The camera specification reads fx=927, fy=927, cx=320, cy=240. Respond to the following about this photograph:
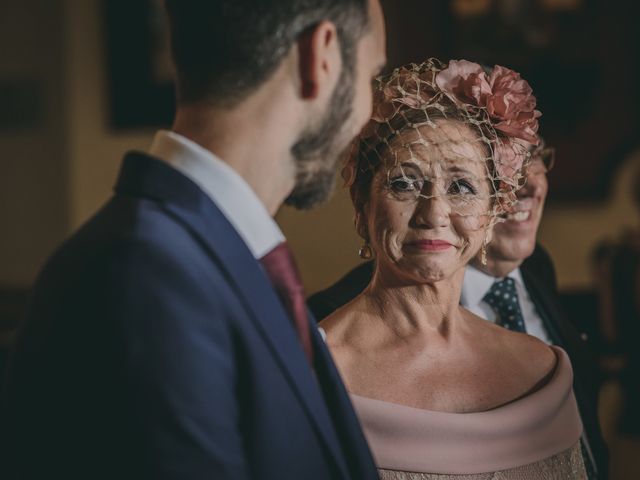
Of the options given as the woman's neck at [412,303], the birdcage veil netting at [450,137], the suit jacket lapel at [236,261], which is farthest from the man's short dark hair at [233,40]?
the woman's neck at [412,303]

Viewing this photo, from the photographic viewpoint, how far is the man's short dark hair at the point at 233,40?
1.15 metres

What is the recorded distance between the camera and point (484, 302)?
88.8 inches

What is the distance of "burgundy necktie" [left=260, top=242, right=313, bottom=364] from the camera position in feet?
4.00

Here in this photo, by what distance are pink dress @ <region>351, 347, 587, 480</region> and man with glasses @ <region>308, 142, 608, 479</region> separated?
1.33 feet

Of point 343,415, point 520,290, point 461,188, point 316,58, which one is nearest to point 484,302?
point 520,290

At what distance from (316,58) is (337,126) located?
0.33ft

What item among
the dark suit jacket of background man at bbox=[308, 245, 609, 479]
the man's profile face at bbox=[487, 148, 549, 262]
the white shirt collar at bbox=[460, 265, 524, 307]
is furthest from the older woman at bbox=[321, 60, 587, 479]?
the man's profile face at bbox=[487, 148, 549, 262]

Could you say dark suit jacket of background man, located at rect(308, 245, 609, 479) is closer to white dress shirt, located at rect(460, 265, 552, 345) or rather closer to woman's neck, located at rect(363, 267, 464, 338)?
white dress shirt, located at rect(460, 265, 552, 345)

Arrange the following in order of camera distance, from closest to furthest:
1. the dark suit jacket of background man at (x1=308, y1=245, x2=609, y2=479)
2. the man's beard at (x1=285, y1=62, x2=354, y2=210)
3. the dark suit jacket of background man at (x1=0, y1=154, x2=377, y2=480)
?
the dark suit jacket of background man at (x1=0, y1=154, x2=377, y2=480) < the man's beard at (x1=285, y1=62, x2=354, y2=210) < the dark suit jacket of background man at (x1=308, y1=245, x2=609, y2=479)

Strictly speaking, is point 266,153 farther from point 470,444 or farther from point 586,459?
point 586,459

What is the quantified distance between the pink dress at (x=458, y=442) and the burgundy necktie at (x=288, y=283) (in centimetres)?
46

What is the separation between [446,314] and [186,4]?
2.89 feet

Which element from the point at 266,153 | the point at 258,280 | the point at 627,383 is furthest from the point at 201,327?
the point at 627,383

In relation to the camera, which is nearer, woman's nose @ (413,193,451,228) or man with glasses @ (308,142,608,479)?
woman's nose @ (413,193,451,228)
